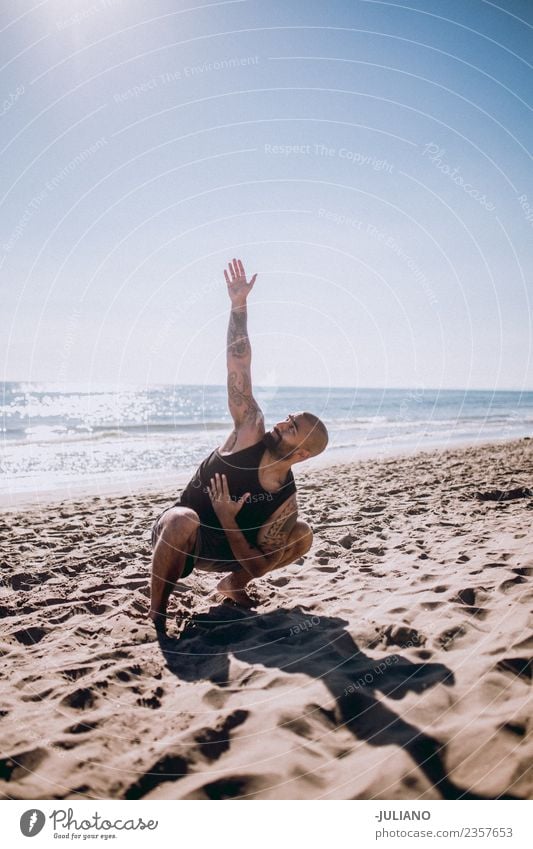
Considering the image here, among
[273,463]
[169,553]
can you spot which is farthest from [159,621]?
[273,463]

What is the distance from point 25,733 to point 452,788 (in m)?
2.16

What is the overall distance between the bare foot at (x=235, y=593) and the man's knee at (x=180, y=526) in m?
0.80

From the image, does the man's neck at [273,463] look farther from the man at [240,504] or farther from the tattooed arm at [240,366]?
the tattooed arm at [240,366]

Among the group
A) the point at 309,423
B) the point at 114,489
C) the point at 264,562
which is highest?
the point at 309,423

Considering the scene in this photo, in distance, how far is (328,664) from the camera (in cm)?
331

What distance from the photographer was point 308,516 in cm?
757

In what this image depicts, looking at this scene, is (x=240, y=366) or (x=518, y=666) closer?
(x=518, y=666)

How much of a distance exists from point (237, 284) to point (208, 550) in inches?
92.0

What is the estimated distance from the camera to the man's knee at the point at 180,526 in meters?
3.96

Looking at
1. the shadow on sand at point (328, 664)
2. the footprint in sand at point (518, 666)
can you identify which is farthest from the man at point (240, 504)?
the footprint in sand at point (518, 666)

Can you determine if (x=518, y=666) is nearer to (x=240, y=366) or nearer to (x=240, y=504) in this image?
(x=240, y=504)

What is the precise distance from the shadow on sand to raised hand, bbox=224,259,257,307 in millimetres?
2713

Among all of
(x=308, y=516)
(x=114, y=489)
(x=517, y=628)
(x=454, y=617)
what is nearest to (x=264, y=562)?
(x=454, y=617)
